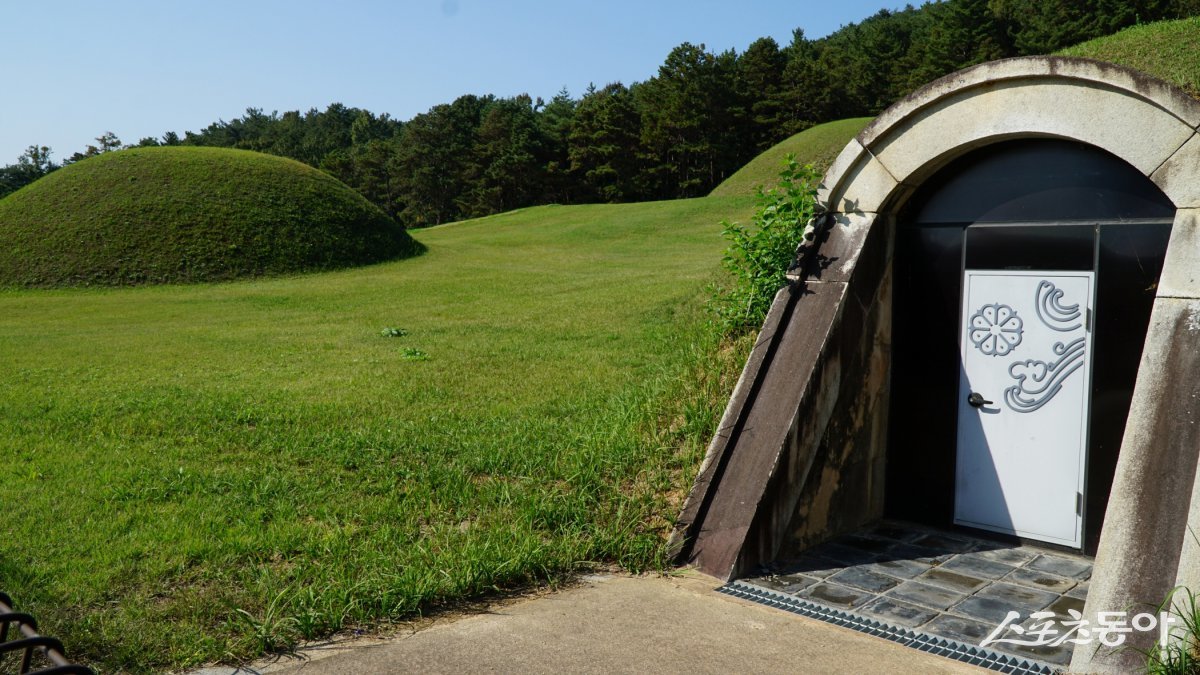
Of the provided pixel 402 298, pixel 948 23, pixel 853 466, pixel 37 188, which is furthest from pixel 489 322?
pixel 948 23

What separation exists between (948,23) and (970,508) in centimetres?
5206

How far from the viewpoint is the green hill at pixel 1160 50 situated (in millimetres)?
10777

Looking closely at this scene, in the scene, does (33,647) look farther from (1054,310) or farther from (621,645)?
(1054,310)

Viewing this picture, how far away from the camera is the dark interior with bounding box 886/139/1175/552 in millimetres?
5336

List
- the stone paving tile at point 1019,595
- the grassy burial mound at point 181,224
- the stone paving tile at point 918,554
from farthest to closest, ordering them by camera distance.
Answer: the grassy burial mound at point 181,224
the stone paving tile at point 918,554
the stone paving tile at point 1019,595

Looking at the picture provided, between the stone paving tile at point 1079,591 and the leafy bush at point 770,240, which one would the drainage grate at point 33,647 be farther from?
the leafy bush at point 770,240

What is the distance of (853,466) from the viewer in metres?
6.30

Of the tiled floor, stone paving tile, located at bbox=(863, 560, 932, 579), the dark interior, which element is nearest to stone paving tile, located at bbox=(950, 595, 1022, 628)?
the tiled floor

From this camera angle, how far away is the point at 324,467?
686 centimetres

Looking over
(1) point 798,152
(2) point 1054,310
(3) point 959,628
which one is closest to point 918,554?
(3) point 959,628

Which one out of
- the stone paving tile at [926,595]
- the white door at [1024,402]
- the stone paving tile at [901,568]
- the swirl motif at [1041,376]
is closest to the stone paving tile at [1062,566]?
the white door at [1024,402]

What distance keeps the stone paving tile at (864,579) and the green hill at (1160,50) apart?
23.4 feet

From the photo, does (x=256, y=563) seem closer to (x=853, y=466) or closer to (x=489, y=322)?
(x=853, y=466)

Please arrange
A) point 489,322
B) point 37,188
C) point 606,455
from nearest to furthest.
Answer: point 606,455, point 489,322, point 37,188
